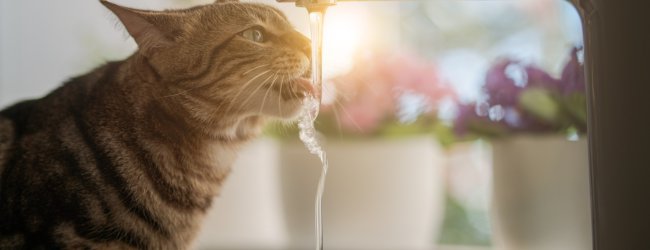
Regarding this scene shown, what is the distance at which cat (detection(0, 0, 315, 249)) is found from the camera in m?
0.56

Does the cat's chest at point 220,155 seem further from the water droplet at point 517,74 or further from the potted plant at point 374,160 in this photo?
the water droplet at point 517,74

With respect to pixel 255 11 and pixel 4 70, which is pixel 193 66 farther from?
pixel 4 70

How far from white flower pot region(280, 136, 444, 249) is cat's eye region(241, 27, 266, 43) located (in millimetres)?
186

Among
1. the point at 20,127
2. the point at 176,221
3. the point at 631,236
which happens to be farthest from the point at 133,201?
the point at 631,236

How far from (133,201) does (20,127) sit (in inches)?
6.0

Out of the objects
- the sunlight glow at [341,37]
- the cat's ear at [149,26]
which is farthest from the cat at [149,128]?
the sunlight glow at [341,37]

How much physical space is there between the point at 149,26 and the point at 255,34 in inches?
4.1

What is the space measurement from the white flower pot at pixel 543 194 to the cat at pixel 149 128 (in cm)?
28

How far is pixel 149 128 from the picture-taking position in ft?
1.94

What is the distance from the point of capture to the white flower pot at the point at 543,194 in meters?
0.69

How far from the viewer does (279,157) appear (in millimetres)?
775

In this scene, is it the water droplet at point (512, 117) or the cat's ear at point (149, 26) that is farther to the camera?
the water droplet at point (512, 117)

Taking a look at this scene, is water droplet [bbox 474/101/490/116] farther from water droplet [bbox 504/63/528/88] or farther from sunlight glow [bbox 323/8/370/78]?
sunlight glow [bbox 323/8/370/78]

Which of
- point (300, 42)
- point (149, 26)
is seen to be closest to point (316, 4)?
point (300, 42)
